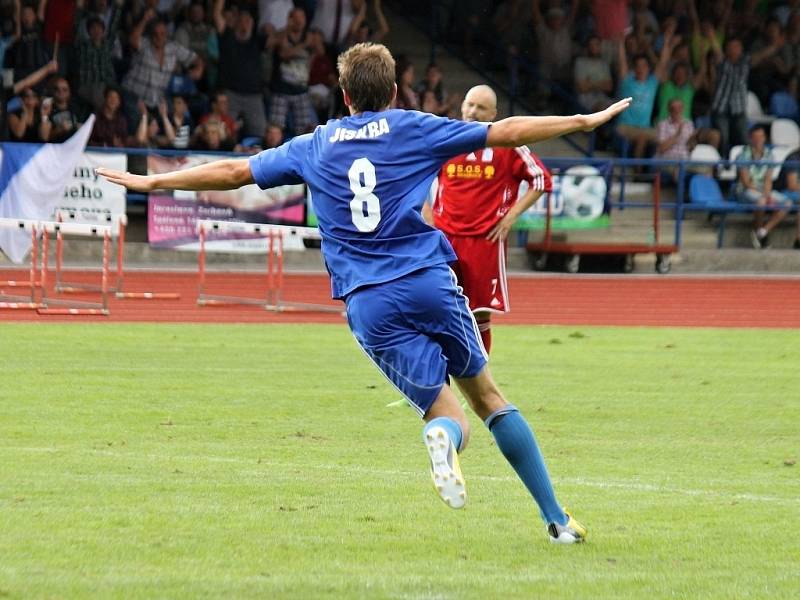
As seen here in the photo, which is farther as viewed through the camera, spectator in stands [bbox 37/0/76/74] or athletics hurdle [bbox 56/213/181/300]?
spectator in stands [bbox 37/0/76/74]

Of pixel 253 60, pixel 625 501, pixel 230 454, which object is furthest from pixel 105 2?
pixel 625 501

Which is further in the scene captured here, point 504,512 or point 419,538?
point 504,512

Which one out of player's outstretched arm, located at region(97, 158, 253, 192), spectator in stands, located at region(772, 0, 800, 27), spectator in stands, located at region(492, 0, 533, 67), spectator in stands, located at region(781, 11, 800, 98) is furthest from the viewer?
spectator in stands, located at region(772, 0, 800, 27)

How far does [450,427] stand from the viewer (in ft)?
19.7

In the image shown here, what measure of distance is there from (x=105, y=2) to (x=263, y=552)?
19.5m

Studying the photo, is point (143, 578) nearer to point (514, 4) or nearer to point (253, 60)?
point (253, 60)

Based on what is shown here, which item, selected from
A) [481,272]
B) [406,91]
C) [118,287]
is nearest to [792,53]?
[406,91]

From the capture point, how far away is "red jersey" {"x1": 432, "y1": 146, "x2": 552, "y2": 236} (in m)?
11.4

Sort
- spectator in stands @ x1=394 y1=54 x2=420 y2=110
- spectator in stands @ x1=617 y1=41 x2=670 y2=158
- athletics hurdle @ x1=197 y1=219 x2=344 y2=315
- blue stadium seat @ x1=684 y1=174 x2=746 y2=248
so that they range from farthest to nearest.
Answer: spectator in stands @ x1=617 y1=41 x2=670 y2=158, blue stadium seat @ x1=684 y1=174 x2=746 y2=248, spectator in stands @ x1=394 y1=54 x2=420 y2=110, athletics hurdle @ x1=197 y1=219 x2=344 y2=315

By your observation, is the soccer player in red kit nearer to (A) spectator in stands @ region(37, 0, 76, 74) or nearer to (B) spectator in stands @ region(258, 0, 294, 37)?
(A) spectator in stands @ region(37, 0, 76, 74)

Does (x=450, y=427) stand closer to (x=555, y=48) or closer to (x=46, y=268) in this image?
(x=46, y=268)

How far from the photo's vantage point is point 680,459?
8992 millimetres

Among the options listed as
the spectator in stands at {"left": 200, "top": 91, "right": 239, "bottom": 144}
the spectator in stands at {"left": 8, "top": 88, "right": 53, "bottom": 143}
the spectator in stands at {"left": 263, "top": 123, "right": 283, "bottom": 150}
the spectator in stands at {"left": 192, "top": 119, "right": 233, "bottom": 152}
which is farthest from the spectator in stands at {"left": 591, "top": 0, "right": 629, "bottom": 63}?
the spectator in stands at {"left": 8, "top": 88, "right": 53, "bottom": 143}

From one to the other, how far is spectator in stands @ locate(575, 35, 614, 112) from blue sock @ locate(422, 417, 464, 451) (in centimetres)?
2215
